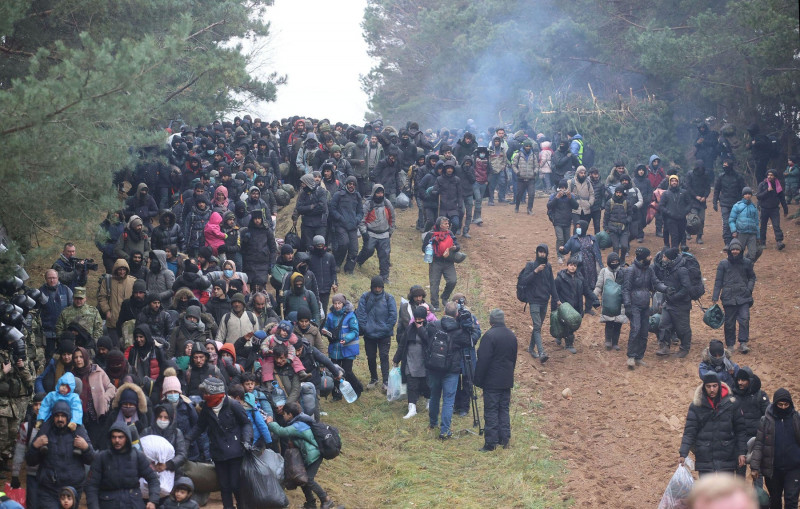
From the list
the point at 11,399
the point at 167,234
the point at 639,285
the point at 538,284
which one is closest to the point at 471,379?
the point at 538,284

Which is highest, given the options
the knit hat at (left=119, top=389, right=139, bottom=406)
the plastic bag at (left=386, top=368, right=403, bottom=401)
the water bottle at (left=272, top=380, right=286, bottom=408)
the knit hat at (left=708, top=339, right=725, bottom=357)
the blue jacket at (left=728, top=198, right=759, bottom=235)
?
the knit hat at (left=119, top=389, right=139, bottom=406)

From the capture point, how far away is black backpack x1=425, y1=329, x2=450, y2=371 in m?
12.5

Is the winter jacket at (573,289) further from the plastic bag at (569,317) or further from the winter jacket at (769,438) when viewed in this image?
the winter jacket at (769,438)

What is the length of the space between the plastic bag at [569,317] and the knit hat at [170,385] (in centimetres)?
751

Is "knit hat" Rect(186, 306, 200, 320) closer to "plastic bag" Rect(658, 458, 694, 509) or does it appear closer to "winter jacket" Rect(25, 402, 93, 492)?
"winter jacket" Rect(25, 402, 93, 492)

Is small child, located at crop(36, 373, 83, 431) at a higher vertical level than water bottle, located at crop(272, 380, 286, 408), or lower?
higher

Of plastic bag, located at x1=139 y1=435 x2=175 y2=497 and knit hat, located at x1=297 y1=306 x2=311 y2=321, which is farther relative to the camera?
knit hat, located at x1=297 y1=306 x2=311 y2=321

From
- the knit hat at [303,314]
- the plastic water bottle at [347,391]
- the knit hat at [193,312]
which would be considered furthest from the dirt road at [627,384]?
the knit hat at [193,312]

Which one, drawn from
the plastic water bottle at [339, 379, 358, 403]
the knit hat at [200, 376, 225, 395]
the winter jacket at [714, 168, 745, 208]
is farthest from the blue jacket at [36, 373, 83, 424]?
the winter jacket at [714, 168, 745, 208]

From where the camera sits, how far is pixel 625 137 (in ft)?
92.8

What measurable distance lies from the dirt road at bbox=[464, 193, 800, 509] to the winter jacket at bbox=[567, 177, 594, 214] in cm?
144

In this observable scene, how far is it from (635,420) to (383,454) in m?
3.75

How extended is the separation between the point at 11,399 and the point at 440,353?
210 inches

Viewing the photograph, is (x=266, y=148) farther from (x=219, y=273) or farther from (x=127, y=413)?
(x=127, y=413)
